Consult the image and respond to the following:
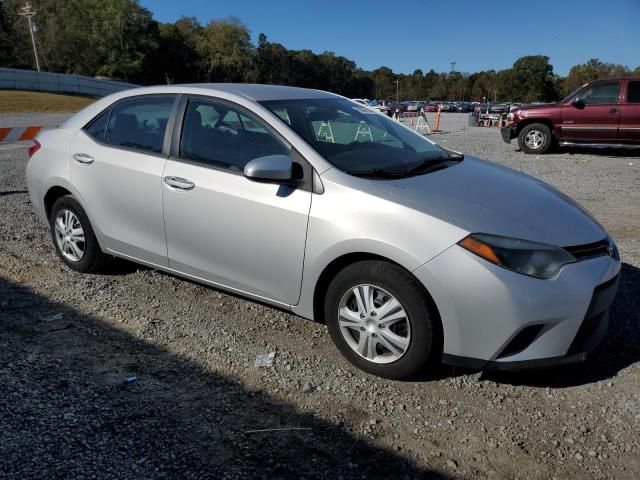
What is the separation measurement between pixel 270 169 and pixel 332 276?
29.0 inches

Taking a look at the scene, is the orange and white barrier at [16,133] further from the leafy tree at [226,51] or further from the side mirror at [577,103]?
the leafy tree at [226,51]

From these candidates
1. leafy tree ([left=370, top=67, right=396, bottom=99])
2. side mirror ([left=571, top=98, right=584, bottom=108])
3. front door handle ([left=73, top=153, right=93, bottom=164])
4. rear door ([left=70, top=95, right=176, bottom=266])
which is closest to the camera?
rear door ([left=70, top=95, right=176, bottom=266])

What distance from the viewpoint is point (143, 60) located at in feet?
275

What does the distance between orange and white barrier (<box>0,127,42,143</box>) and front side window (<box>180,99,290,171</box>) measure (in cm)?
653

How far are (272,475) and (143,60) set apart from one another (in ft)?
296

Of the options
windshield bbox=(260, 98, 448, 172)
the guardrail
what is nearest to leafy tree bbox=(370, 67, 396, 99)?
the guardrail

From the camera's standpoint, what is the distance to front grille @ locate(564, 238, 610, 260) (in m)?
2.99

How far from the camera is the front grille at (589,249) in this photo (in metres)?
2.99

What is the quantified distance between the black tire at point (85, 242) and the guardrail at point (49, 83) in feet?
146

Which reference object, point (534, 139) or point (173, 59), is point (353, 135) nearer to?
point (534, 139)

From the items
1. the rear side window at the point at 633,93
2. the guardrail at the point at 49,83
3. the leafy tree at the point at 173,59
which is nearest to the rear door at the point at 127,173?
the rear side window at the point at 633,93

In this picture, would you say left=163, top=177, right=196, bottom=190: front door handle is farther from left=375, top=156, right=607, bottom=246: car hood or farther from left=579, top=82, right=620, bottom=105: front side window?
left=579, top=82, right=620, bottom=105: front side window

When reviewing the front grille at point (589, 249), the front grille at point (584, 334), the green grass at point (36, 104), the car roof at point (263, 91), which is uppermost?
the green grass at point (36, 104)

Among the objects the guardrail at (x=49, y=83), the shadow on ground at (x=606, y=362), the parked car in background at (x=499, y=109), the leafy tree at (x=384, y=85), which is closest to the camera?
the shadow on ground at (x=606, y=362)
